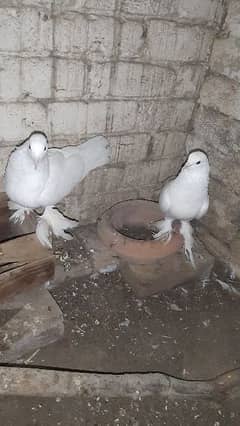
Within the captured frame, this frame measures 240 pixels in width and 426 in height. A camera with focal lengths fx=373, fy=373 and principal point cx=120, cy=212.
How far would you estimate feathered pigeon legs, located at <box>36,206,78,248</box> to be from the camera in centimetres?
220

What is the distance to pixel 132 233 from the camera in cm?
267

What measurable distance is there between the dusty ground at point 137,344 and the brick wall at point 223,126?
44 centimetres

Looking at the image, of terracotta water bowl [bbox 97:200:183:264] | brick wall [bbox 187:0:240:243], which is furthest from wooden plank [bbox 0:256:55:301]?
brick wall [bbox 187:0:240:243]

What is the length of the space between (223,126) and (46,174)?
1.23 metres

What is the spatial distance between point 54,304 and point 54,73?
1259 mm

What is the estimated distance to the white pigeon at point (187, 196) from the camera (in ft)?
7.15

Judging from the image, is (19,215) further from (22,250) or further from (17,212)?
(22,250)

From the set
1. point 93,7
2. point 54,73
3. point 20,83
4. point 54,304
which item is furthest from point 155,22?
point 54,304

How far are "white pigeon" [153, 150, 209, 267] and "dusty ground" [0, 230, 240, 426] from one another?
0.36m

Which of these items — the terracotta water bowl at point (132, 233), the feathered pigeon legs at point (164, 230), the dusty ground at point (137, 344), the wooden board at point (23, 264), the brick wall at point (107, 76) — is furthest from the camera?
the feathered pigeon legs at point (164, 230)

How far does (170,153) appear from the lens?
2785 millimetres

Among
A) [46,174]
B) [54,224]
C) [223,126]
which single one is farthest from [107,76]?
[54,224]

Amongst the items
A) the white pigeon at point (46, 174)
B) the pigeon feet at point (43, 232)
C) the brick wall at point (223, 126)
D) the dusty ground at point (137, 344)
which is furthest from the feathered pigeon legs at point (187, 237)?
the pigeon feet at point (43, 232)

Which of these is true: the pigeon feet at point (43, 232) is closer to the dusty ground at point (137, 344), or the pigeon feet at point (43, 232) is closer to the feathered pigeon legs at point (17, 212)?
the feathered pigeon legs at point (17, 212)
